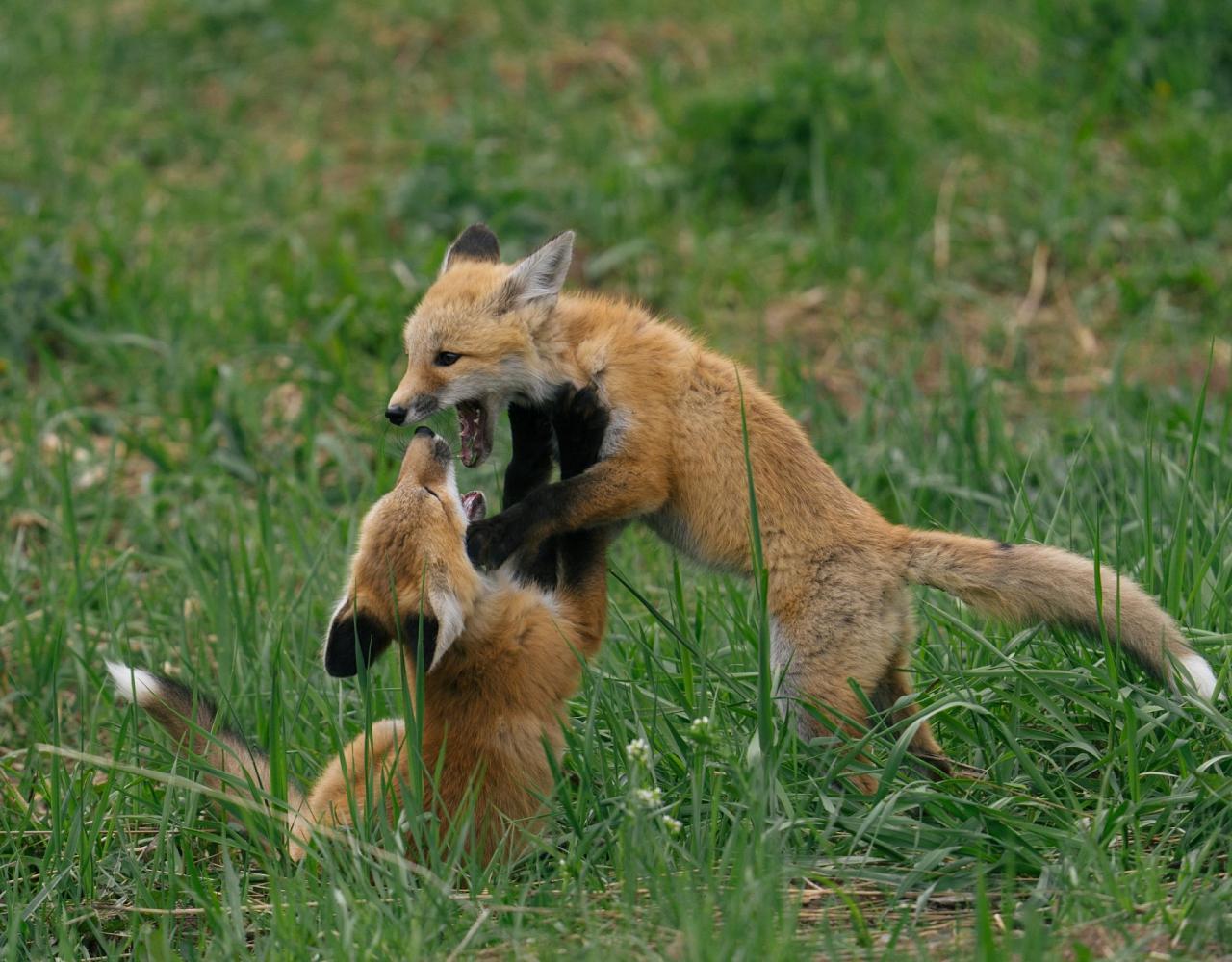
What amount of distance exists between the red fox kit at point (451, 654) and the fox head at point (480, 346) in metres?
0.22

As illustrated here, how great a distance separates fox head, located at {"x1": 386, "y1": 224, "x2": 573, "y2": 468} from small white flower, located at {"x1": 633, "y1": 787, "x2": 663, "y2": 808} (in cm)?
160

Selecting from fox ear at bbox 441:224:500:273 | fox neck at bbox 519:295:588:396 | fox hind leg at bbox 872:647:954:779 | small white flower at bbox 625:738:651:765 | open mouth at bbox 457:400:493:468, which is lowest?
fox hind leg at bbox 872:647:954:779

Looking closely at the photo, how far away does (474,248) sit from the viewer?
575cm

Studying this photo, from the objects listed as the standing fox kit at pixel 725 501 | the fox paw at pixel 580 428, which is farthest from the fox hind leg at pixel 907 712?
the fox paw at pixel 580 428

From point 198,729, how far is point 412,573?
819mm

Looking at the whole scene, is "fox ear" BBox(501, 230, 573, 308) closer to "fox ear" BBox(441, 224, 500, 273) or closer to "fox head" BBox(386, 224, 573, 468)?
"fox head" BBox(386, 224, 573, 468)

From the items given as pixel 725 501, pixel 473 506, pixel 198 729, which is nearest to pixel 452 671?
pixel 473 506

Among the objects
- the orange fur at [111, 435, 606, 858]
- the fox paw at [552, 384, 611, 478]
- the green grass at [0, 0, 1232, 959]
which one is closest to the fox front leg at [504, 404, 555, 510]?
the fox paw at [552, 384, 611, 478]

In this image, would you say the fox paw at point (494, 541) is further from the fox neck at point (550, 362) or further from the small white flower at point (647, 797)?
the small white flower at point (647, 797)

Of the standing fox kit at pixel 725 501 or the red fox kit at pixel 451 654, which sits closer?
the red fox kit at pixel 451 654

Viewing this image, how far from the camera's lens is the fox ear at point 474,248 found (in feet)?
18.7

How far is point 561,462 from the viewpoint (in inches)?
194

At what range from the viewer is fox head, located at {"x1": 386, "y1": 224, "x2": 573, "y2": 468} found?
5.00 metres

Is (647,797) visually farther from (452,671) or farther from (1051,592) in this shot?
(1051,592)
